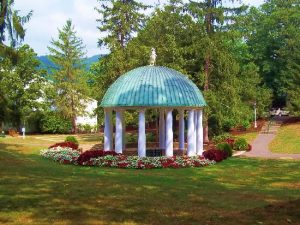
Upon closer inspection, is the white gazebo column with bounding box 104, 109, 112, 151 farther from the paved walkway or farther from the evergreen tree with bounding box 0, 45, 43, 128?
the evergreen tree with bounding box 0, 45, 43, 128


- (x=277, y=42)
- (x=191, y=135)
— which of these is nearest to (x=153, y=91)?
(x=191, y=135)

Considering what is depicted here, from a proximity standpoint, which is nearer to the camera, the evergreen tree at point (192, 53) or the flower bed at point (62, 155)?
the flower bed at point (62, 155)

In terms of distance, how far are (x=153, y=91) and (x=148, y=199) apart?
42.8 ft

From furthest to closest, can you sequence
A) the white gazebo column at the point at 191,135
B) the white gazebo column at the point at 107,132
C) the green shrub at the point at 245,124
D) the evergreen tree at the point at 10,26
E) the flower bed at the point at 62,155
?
the green shrub at the point at 245,124, the white gazebo column at the point at 107,132, the white gazebo column at the point at 191,135, the flower bed at the point at 62,155, the evergreen tree at the point at 10,26

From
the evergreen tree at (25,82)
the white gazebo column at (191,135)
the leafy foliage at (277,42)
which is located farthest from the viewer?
the leafy foliage at (277,42)

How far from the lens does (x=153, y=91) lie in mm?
24297

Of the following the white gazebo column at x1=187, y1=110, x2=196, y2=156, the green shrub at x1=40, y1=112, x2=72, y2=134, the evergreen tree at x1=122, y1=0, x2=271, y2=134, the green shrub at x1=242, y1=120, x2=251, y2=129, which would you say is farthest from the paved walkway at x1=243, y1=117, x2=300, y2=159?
the green shrub at x1=40, y1=112, x2=72, y2=134

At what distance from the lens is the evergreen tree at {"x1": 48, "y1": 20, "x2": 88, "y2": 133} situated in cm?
5341

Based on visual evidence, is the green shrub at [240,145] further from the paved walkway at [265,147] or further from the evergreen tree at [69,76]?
the evergreen tree at [69,76]

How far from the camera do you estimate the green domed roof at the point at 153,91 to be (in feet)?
78.6

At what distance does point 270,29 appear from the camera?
62656 millimetres

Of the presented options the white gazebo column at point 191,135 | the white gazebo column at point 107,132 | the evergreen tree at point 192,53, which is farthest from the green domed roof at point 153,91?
the evergreen tree at point 192,53

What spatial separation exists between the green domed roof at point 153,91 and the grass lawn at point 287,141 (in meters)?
9.90

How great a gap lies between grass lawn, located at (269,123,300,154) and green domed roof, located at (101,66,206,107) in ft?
32.5
